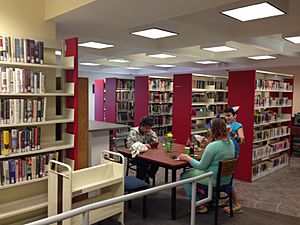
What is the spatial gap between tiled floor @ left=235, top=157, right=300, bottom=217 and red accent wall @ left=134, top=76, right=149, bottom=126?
3.75m

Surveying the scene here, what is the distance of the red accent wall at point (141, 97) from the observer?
8.25 meters

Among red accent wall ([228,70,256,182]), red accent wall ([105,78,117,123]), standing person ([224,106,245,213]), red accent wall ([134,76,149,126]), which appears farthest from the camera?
red accent wall ([105,78,117,123])

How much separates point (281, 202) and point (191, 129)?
2.82m

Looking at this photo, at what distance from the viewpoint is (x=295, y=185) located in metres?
5.45

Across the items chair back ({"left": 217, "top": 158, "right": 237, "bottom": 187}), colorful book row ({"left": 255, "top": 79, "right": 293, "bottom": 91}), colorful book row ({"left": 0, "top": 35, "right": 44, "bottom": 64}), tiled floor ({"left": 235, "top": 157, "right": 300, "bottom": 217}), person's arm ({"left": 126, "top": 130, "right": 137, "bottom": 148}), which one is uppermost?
colorful book row ({"left": 0, "top": 35, "right": 44, "bottom": 64})

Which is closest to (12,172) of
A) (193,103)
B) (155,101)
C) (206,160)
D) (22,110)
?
(22,110)

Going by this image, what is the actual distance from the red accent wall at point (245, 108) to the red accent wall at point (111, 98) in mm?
4194

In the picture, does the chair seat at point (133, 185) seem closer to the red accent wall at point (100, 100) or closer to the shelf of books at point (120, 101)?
the shelf of books at point (120, 101)

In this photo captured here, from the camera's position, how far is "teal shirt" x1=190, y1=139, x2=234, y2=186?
11.1 ft

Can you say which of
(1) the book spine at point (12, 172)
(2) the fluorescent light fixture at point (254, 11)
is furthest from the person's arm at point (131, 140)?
(2) the fluorescent light fixture at point (254, 11)

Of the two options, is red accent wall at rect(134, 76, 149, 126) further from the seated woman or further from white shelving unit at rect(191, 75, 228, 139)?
the seated woman

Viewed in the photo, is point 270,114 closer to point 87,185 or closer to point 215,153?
point 215,153

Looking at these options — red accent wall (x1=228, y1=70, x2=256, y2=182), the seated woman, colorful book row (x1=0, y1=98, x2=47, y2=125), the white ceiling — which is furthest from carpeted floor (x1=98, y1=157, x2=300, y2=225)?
the white ceiling

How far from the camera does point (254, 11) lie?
3.41 meters
